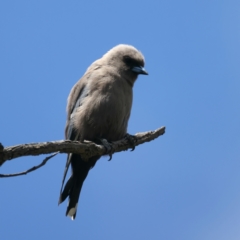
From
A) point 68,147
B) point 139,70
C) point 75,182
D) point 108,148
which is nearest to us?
point 68,147

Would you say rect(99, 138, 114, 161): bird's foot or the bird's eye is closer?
rect(99, 138, 114, 161): bird's foot

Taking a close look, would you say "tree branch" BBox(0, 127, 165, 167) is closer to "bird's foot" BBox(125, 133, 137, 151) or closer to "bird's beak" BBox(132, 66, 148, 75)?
"bird's foot" BBox(125, 133, 137, 151)

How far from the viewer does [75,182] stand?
23.4ft

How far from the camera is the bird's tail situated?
701cm

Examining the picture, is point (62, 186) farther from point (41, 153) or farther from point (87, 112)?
point (41, 153)

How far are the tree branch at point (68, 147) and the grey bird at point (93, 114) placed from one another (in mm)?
362

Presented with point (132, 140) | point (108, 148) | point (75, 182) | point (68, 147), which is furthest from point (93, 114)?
point (68, 147)

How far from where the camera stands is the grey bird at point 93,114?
6.95m

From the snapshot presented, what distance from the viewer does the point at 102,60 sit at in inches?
309

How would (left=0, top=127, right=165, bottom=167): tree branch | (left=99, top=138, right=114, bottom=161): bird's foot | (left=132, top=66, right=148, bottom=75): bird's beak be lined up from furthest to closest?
(left=132, top=66, right=148, bottom=75): bird's beak
(left=99, top=138, right=114, bottom=161): bird's foot
(left=0, top=127, right=165, bottom=167): tree branch

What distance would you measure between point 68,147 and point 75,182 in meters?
1.92

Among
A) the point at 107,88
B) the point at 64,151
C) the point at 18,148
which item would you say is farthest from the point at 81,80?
the point at 18,148

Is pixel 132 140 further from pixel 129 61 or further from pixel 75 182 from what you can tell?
pixel 129 61

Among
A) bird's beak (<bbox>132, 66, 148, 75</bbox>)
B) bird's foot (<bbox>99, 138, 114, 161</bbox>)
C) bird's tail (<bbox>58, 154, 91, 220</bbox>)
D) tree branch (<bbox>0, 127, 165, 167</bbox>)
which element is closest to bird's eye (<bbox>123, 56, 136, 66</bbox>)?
bird's beak (<bbox>132, 66, 148, 75</bbox>)
